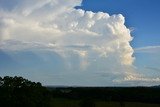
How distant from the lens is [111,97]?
14200cm

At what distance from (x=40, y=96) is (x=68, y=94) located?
86007 mm

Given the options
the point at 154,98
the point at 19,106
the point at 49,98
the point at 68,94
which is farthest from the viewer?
the point at 68,94

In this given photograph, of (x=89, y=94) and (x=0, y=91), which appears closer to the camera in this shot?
(x=0, y=91)

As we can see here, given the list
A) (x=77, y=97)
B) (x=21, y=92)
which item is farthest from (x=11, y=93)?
(x=77, y=97)

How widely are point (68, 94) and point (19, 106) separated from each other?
8884 centimetres

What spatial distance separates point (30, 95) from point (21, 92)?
161 cm

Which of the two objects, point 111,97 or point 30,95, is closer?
point 30,95

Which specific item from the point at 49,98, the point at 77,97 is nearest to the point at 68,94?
the point at 77,97

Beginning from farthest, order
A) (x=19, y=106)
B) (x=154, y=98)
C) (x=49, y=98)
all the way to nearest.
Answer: (x=154, y=98), (x=49, y=98), (x=19, y=106)

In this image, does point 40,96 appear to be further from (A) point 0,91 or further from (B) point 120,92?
(B) point 120,92

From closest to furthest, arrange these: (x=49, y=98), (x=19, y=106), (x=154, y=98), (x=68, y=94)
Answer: (x=19, y=106)
(x=49, y=98)
(x=154, y=98)
(x=68, y=94)

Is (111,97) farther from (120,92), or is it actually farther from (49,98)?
→ (49,98)

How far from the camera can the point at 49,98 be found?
66.1m

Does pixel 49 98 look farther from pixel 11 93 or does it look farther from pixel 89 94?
pixel 89 94
